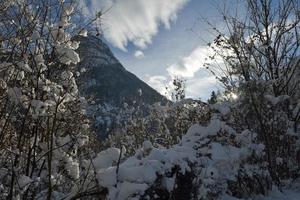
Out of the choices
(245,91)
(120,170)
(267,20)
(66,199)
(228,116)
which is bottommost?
(66,199)

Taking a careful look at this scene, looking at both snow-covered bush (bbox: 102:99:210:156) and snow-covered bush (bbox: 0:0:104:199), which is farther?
snow-covered bush (bbox: 102:99:210:156)

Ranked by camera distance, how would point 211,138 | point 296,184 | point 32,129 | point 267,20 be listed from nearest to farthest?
1. point 32,129
2. point 211,138
3. point 296,184
4. point 267,20

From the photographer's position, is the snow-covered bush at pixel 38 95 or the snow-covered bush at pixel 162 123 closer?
the snow-covered bush at pixel 38 95

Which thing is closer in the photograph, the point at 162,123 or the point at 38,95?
the point at 38,95

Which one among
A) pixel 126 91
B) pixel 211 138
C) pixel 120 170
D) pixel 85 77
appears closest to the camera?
pixel 120 170

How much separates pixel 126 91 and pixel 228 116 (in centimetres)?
16733

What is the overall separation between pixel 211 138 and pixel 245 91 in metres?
1.77

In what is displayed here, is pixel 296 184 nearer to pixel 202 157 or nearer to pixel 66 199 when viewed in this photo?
pixel 202 157

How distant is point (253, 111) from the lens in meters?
7.62

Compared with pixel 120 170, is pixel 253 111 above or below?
above

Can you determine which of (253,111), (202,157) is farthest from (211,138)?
(253,111)

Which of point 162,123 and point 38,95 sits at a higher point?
point 162,123

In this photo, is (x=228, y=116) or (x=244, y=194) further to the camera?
(x=228, y=116)

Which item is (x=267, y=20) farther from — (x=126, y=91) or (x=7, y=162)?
(x=126, y=91)
